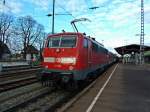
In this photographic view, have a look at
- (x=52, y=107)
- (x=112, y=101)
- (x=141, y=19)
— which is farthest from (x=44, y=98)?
(x=141, y=19)

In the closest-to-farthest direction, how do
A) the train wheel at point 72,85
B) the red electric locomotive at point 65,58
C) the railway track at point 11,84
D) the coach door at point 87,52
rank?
the red electric locomotive at point 65,58, the train wheel at point 72,85, the railway track at point 11,84, the coach door at point 87,52

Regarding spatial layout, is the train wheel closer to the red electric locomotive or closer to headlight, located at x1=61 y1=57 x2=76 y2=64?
the red electric locomotive

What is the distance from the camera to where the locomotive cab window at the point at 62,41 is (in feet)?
52.7

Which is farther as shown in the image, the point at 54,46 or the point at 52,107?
the point at 54,46

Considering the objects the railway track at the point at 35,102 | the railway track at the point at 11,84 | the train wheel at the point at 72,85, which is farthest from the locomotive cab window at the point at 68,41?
the railway track at the point at 11,84

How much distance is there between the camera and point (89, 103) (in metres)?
11.9

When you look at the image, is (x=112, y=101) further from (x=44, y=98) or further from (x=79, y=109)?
(x=44, y=98)

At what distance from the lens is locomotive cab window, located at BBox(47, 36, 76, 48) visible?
16.1 metres

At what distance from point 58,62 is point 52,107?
4.26 m

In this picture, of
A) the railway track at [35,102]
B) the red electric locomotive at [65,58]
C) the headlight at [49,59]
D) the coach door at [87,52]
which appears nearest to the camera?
the railway track at [35,102]

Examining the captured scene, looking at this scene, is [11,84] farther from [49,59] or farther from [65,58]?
[65,58]

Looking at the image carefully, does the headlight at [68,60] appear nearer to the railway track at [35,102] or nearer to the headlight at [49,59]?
the headlight at [49,59]

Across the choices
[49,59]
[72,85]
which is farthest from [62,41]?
[72,85]

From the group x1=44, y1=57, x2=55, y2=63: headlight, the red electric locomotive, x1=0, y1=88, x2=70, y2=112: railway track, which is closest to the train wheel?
the red electric locomotive
